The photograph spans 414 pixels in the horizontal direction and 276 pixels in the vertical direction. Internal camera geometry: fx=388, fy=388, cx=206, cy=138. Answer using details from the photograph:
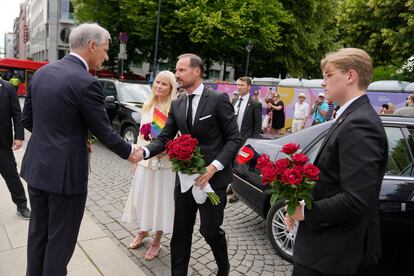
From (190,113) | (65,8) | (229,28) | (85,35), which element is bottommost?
(190,113)

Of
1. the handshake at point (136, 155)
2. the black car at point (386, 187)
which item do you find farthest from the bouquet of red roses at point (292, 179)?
the black car at point (386, 187)

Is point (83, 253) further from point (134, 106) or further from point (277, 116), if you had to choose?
point (277, 116)

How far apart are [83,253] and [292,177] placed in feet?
9.20

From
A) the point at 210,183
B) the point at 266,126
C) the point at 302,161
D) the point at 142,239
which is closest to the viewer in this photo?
the point at 302,161

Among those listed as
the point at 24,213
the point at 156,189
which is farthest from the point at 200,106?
the point at 24,213

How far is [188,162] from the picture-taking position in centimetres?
274

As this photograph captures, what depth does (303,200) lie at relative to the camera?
190 cm

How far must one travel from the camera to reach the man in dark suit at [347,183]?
1.76 metres

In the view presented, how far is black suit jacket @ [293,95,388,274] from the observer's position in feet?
5.76

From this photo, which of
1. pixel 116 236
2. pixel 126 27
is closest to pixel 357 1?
pixel 126 27

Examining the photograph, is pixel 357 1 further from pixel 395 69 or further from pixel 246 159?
pixel 246 159

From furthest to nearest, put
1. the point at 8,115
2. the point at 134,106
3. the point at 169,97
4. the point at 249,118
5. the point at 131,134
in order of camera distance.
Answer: the point at 134,106 < the point at 131,134 < the point at 249,118 < the point at 8,115 < the point at 169,97

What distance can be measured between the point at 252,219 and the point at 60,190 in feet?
11.0

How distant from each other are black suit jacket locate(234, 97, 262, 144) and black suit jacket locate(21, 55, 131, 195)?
4.27 meters
